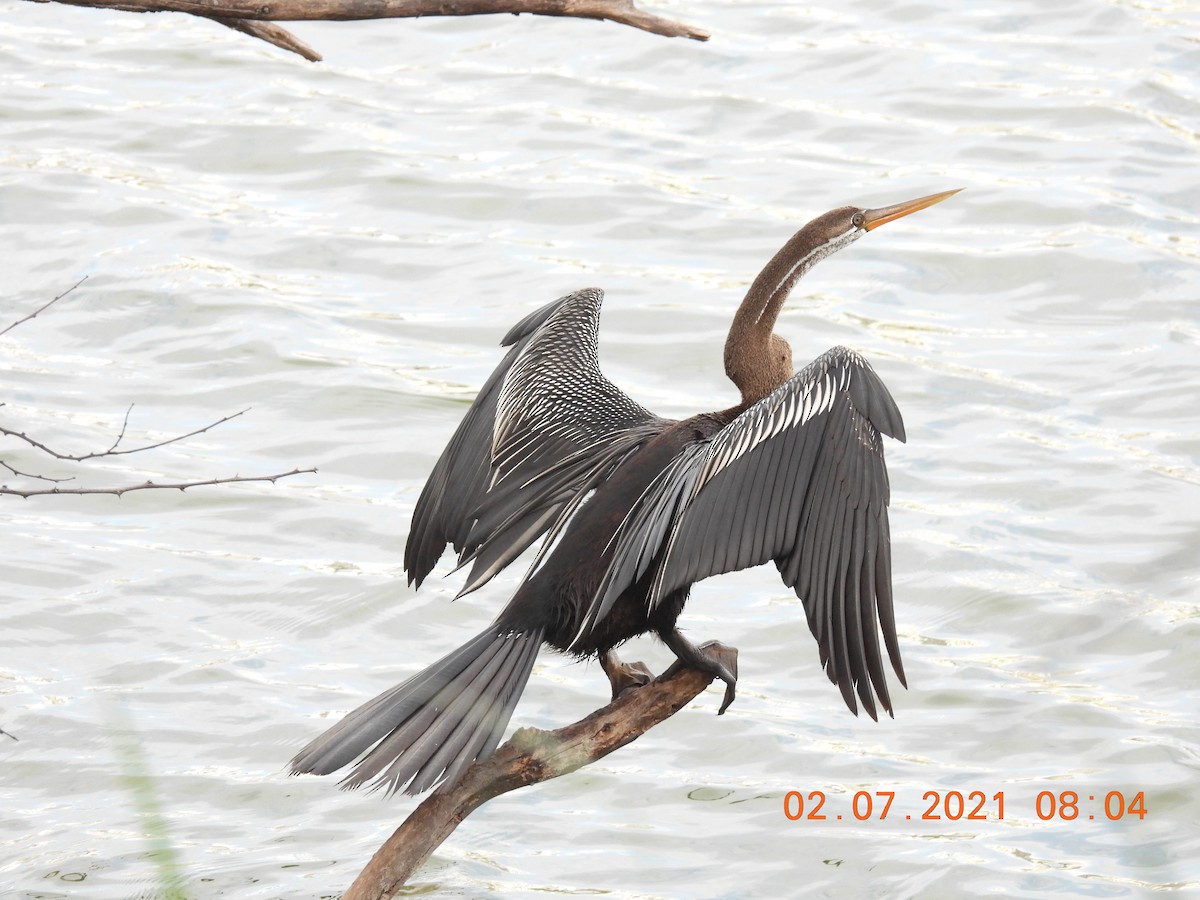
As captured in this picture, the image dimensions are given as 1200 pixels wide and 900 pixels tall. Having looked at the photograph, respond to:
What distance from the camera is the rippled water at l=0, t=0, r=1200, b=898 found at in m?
5.49

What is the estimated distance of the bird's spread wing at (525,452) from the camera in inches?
175

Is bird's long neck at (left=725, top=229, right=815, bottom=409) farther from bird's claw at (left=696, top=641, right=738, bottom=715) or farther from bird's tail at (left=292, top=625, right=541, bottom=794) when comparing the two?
bird's tail at (left=292, top=625, right=541, bottom=794)

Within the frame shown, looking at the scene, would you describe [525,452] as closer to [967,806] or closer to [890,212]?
[890,212]

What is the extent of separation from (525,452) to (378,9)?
1.25 m

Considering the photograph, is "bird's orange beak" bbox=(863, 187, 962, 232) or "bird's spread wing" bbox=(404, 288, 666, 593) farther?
"bird's orange beak" bbox=(863, 187, 962, 232)

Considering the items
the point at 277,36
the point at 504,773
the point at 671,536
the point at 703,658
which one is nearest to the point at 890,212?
the point at 671,536

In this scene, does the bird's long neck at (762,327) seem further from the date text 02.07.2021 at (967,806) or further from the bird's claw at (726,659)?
the date text 02.07.2021 at (967,806)

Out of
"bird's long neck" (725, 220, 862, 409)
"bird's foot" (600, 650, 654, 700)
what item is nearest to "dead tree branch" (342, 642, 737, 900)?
"bird's foot" (600, 650, 654, 700)

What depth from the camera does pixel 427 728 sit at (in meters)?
3.61

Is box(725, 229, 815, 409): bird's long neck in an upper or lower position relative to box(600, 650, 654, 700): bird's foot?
upper

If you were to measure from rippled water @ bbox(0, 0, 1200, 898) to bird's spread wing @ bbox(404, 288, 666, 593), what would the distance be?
1.26 meters

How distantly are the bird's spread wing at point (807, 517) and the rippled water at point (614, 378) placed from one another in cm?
165

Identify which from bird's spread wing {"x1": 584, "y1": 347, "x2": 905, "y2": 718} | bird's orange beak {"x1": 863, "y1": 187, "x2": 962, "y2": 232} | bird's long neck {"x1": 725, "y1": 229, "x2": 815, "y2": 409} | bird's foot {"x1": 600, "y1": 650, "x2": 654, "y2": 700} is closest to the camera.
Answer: bird's spread wing {"x1": 584, "y1": 347, "x2": 905, "y2": 718}

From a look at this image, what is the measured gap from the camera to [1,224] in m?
9.27
